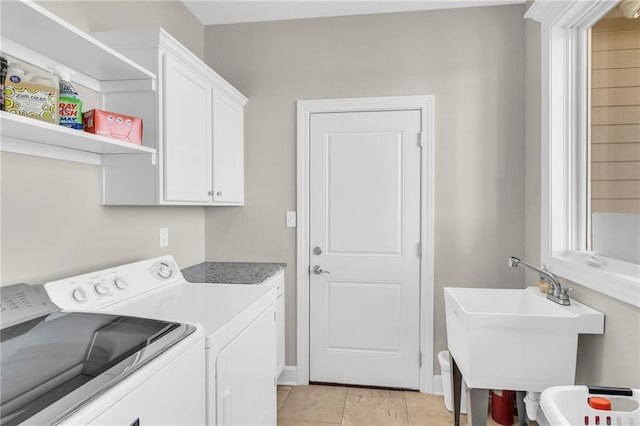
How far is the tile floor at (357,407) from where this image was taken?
227 cm

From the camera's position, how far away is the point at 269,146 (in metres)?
2.77

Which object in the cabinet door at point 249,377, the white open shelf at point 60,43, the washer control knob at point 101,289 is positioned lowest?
the cabinet door at point 249,377

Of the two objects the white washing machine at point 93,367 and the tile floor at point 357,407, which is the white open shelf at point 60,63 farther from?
the tile floor at point 357,407

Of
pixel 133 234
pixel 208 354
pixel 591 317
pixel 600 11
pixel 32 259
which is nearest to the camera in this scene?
pixel 208 354

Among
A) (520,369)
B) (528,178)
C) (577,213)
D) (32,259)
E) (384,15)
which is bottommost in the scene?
(520,369)

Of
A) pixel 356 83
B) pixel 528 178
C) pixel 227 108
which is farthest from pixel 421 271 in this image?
pixel 227 108

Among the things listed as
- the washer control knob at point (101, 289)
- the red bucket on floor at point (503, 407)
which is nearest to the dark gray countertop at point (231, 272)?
the washer control knob at point (101, 289)

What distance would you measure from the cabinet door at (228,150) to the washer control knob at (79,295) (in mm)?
934

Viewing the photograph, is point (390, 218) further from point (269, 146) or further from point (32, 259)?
point (32, 259)

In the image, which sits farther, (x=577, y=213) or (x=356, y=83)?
(x=356, y=83)

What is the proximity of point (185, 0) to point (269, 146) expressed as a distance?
3.58 ft

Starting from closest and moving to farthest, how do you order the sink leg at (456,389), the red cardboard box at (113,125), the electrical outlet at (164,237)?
the red cardboard box at (113,125) → the sink leg at (456,389) → the electrical outlet at (164,237)

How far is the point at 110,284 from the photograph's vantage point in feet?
5.23

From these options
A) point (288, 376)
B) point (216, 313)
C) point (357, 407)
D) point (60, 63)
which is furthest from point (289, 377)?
point (60, 63)
